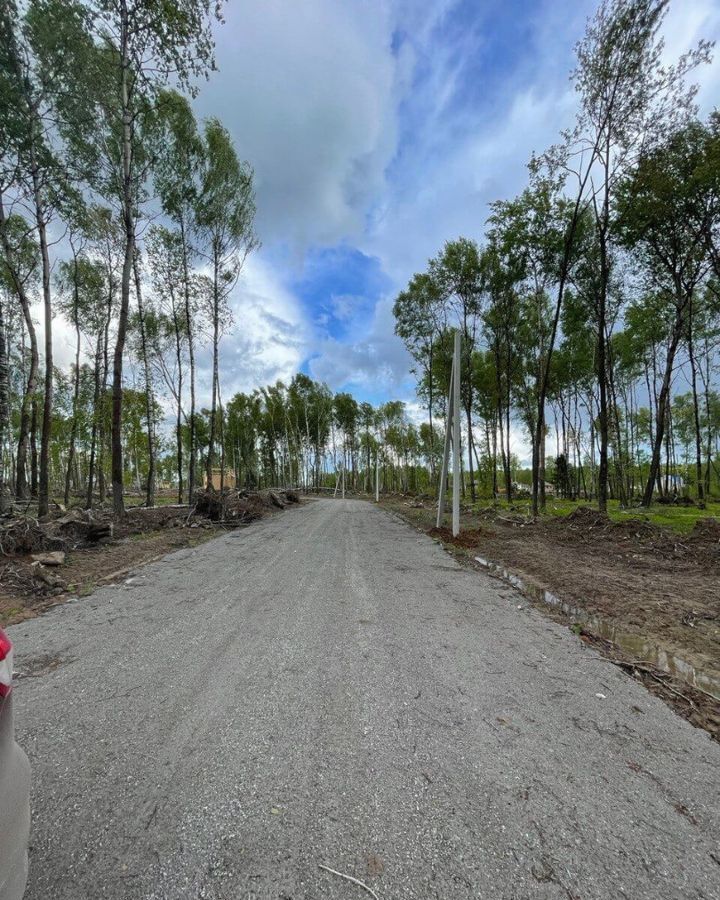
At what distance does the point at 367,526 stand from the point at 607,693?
31.0 feet

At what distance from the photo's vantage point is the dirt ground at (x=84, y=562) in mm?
4293

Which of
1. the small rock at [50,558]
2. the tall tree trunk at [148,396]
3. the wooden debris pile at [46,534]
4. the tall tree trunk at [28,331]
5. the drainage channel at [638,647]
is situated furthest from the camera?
the tall tree trunk at [148,396]

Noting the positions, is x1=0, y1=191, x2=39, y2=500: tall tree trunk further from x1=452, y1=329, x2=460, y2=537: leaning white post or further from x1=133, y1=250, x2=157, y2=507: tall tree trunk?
x1=452, y1=329, x2=460, y2=537: leaning white post

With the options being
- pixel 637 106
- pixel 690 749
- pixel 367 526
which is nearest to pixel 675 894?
pixel 690 749

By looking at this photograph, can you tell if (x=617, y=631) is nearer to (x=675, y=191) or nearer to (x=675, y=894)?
(x=675, y=894)

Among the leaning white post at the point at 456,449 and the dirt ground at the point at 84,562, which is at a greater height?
the leaning white post at the point at 456,449

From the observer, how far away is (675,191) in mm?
11945

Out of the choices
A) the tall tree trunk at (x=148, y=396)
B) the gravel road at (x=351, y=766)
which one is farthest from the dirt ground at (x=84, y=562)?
the tall tree trunk at (x=148, y=396)

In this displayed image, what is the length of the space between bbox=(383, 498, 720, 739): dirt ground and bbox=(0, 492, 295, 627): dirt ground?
217 inches

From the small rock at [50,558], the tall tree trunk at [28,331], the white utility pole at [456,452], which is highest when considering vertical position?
the tall tree trunk at [28,331]

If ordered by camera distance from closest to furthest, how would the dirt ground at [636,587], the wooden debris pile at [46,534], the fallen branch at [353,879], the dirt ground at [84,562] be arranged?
the fallen branch at [353,879], the dirt ground at [636,587], the dirt ground at [84,562], the wooden debris pile at [46,534]

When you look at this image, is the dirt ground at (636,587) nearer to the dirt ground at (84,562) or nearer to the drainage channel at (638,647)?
the drainage channel at (638,647)

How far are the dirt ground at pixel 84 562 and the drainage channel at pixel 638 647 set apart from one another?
552 cm

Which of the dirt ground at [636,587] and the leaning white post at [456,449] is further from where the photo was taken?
the leaning white post at [456,449]
